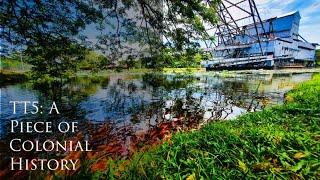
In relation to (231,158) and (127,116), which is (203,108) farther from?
(231,158)

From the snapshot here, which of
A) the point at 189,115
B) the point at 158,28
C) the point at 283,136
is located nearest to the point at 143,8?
the point at 158,28

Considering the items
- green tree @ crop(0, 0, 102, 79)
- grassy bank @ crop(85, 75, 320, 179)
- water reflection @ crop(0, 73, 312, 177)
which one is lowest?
water reflection @ crop(0, 73, 312, 177)

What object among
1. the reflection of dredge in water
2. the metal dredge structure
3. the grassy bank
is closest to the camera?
the grassy bank

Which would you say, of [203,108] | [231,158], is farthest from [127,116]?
[231,158]

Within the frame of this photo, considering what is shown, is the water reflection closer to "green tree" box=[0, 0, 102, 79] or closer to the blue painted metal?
"green tree" box=[0, 0, 102, 79]

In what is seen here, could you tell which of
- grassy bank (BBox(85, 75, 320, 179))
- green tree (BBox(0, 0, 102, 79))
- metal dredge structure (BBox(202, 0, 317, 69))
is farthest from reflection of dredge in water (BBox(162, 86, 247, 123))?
metal dredge structure (BBox(202, 0, 317, 69))

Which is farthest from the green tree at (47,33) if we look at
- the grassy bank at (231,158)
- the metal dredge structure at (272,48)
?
the metal dredge structure at (272,48)

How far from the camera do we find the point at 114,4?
798cm

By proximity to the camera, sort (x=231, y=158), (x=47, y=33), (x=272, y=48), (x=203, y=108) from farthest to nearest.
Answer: (x=272, y=48)
(x=203, y=108)
(x=47, y=33)
(x=231, y=158)

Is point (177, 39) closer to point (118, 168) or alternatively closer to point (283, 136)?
point (283, 136)

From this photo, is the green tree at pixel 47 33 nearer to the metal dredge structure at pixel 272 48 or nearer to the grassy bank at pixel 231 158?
the grassy bank at pixel 231 158

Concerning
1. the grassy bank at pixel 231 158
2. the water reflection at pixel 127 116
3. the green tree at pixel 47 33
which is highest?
the green tree at pixel 47 33

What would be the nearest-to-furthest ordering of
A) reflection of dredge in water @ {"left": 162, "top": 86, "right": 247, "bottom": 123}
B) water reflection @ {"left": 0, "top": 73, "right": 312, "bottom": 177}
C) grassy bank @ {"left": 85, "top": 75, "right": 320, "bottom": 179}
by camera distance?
grassy bank @ {"left": 85, "top": 75, "right": 320, "bottom": 179} < water reflection @ {"left": 0, "top": 73, "right": 312, "bottom": 177} < reflection of dredge in water @ {"left": 162, "top": 86, "right": 247, "bottom": 123}

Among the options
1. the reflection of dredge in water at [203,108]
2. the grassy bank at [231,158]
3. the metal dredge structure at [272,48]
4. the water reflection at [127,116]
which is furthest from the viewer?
the metal dredge structure at [272,48]
